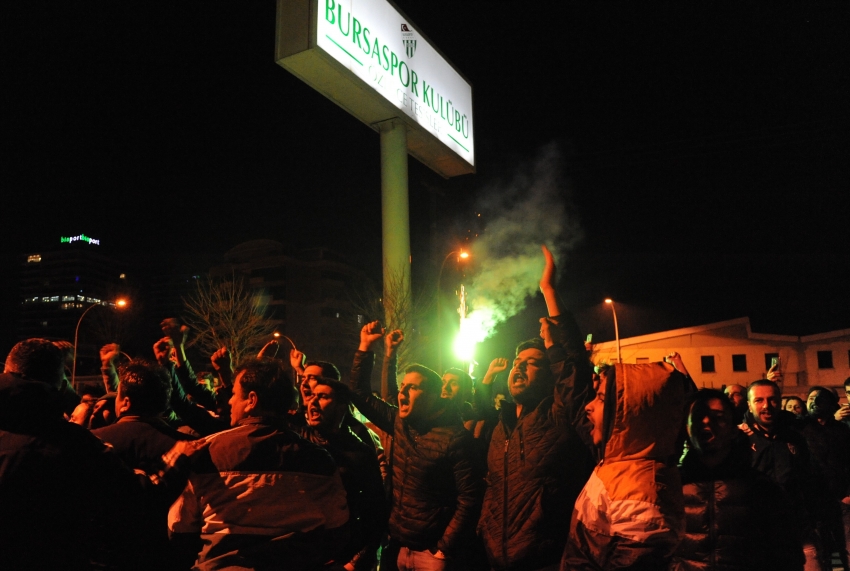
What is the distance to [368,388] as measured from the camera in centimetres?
586

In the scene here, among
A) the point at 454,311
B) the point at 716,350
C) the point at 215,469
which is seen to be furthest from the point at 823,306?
the point at 215,469

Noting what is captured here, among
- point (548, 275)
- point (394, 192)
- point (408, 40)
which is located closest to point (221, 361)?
point (548, 275)

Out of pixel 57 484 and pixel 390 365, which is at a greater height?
pixel 390 365

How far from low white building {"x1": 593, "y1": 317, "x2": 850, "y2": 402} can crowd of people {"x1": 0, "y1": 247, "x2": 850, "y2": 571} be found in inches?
1590

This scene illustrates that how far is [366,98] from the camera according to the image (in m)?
16.9

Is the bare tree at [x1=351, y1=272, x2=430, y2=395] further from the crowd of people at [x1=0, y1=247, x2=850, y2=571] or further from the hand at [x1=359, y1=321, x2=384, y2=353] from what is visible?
the crowd of people at [x1=0, y1=247, x2=850, y2=571]

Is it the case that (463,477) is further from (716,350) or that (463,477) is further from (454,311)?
(716,350)

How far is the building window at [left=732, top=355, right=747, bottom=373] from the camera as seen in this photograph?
1745 inches

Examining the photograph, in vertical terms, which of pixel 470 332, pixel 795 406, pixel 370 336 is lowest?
pixel 795 406


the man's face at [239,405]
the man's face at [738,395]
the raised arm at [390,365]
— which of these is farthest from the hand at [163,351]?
the man's face at [738,395]

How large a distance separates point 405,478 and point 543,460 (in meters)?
1.11

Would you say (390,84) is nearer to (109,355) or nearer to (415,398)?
(109,355)

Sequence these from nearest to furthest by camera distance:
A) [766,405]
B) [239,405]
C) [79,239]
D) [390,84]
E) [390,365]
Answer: [239,405] < [766,405] < [390,365] < [390,84] < [79,239]

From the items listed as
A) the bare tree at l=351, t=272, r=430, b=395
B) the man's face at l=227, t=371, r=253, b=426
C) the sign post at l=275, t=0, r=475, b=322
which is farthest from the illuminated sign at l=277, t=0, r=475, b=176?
the man's face at l=227, t=371, r=253, b=426
